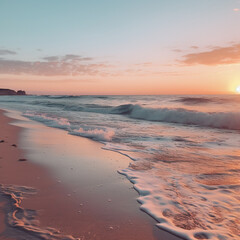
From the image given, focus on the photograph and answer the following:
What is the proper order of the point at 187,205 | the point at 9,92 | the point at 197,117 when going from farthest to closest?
the point at 9,92, the point at 197,117, the point at 187,205

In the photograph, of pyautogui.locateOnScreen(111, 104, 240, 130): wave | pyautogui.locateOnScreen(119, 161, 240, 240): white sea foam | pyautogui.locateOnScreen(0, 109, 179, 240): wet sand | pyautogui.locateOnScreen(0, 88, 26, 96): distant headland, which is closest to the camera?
pyautogui.locateOnScreen(0, 109, 179, 240): wet sand

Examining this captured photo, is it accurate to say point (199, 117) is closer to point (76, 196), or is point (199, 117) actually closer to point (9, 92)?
point (76, 196)

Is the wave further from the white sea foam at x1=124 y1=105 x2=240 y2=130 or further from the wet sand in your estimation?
the wet sand

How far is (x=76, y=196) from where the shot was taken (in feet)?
9.59

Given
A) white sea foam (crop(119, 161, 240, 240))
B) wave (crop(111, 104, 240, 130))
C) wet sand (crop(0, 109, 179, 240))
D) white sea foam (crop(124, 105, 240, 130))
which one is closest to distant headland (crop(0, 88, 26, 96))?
wave (crop(111, 104, 240, 130))

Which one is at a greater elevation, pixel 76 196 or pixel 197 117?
pixel 197 117

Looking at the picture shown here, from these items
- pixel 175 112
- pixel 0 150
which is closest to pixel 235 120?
pixel 175 112

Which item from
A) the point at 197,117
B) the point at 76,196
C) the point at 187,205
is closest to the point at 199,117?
the point at 197,117

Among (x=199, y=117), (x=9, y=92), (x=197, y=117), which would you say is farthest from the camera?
(x=9, y=92)

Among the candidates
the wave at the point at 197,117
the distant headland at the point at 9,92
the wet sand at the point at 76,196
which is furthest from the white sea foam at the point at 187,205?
the distant headland at the point at 9,92

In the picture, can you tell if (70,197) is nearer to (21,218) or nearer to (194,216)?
(21,218)

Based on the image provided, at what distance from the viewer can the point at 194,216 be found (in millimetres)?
2588

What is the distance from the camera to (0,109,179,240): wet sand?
2.18 metres

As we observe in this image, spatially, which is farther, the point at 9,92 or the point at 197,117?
Answer: the point at 9,92
